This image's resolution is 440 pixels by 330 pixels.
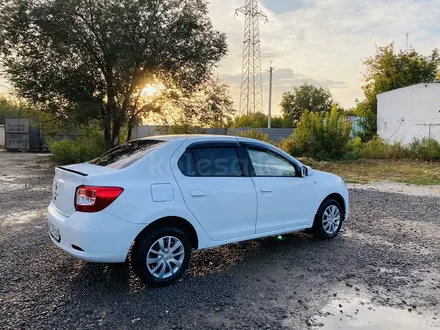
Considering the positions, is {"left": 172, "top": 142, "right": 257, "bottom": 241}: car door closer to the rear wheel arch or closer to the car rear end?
the rear wheel arch

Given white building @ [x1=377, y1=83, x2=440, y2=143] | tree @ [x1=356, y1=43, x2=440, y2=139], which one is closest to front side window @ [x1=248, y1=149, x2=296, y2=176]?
white building @ [x1=377, y1=83, x2=440, y2=143]


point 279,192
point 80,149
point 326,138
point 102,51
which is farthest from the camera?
point 326,138

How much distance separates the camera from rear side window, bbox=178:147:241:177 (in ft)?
13.2

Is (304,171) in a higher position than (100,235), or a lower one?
higher

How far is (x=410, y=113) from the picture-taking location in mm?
20203

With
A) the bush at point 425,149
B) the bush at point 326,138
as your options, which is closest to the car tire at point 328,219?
the bush at point 326,138

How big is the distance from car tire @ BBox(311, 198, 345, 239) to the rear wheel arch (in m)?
2.14

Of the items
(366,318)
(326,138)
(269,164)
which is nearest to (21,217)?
(269,164)

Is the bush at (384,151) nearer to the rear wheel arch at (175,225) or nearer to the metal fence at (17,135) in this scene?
the rear wheel arch at (175,225)

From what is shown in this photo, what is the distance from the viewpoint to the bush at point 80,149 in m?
16.8

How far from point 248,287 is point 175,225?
40.8 inches

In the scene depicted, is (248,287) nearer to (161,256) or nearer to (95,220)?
(161,256)

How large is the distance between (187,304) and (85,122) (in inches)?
498

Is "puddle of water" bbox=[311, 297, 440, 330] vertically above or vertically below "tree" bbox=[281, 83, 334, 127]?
below
